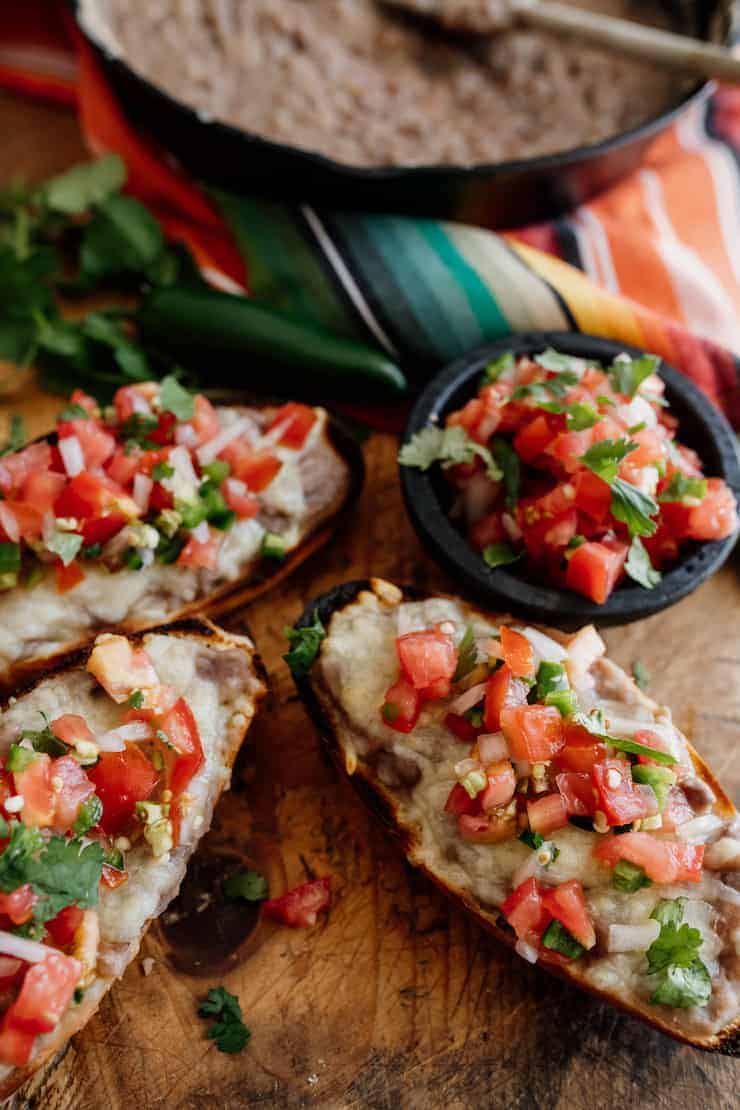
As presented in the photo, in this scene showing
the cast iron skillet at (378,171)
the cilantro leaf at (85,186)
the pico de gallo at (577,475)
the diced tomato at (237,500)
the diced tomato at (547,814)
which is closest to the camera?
the diced tomato at (547,814)

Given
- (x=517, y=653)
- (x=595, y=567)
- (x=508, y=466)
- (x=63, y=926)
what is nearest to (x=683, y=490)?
(x=595, y=567)

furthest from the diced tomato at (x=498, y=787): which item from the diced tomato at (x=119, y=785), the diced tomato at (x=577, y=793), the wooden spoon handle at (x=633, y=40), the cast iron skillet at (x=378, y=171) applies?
the wooden spoon handle at (x=633, y=40)

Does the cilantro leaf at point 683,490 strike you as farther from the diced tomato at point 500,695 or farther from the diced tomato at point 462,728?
the diced tomato at point 462,728

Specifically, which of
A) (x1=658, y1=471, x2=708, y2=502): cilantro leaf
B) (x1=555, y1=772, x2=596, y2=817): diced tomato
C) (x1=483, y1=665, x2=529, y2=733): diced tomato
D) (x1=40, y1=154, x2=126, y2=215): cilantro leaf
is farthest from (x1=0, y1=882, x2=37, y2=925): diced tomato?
(x1=40, y1=154, x2=126, y2=215): cilantro leaf

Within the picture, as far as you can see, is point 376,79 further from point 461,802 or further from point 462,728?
point 461,802

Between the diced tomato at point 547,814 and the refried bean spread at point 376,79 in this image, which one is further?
the refried bean spread at point 376,79
